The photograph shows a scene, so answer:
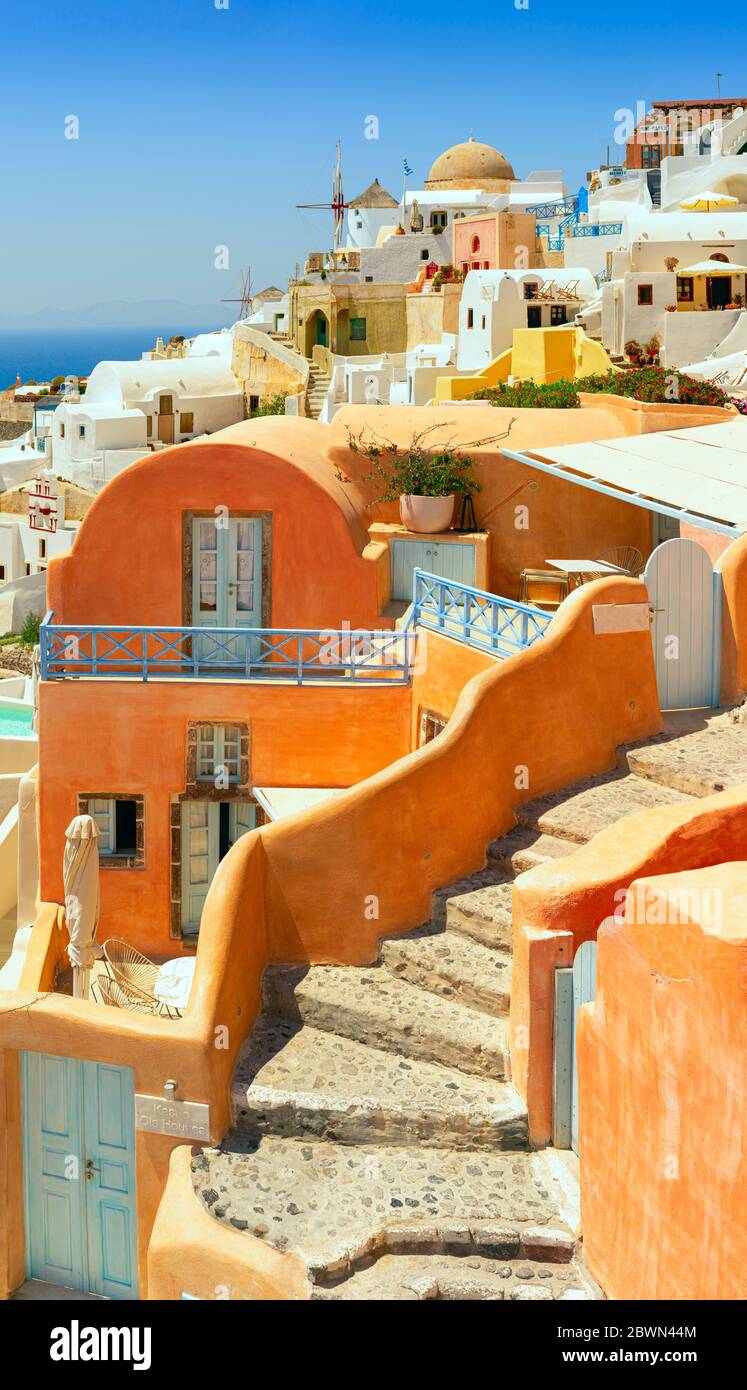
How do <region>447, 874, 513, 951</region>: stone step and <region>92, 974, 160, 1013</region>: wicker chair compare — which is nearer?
<region>447, 874, 513, 951</region>: stone step

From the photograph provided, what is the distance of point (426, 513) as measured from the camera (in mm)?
19188

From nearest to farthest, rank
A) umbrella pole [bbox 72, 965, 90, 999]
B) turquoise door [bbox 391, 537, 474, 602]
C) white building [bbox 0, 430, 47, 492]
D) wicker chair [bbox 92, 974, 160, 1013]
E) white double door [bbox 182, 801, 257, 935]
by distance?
wicker chair [bbox 92, 974, 160, 1013] < umbrella pole [bbox 72, 965, 90, 999] < white double door [bbox 182, 801, 257, 935] < turquoise door [bbox 391, 537, 474, 602] < white building [bbox 0, 430, 47, 492]

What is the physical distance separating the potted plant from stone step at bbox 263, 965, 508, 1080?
27.5 feet

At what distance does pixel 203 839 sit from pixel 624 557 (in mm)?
6475

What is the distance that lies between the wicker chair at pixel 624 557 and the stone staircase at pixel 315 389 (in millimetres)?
42658

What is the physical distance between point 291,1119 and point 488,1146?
133 centimetres

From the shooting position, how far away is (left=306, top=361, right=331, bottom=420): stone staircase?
62500 mm

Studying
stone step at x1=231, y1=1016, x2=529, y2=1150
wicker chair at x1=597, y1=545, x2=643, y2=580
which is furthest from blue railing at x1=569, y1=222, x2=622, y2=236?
stone step at x1=231, y1=1016, x2=529, y2=1150

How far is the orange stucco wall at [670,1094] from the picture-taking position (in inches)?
289

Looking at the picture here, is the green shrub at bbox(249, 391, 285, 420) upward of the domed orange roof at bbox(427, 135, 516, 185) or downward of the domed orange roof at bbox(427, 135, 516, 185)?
downward

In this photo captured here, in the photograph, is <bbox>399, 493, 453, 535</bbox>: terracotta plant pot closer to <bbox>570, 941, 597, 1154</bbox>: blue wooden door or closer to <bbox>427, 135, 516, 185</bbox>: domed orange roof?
<bbox>570, 941, 597, 1154</bbox>: blue wooden door

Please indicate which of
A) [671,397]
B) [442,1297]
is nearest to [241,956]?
[442,1297]

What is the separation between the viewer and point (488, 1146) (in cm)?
1027

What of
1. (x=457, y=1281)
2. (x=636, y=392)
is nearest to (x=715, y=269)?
(x=636, y=392)
